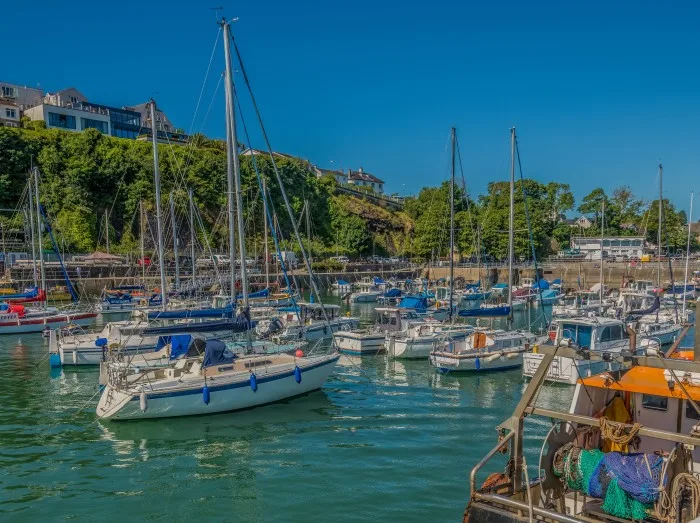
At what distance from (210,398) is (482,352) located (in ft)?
43.1

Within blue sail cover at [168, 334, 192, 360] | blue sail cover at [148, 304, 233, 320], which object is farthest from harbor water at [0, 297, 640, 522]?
blue sail cover at [148, 304, 233, 320]

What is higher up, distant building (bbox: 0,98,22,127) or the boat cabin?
distant building (bbox: 0,98,22,127)

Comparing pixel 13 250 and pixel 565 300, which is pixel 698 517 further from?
pixel 13 250

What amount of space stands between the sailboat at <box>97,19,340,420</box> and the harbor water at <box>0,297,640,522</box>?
17.2 inches

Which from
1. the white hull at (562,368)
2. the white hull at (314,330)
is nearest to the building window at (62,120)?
the white hull at (314,330)

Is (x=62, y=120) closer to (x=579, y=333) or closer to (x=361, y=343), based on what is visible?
(x=361, y=343)

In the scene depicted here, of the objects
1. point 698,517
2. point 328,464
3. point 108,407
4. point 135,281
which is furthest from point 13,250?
point 698,517

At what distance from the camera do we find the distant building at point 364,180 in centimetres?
15845

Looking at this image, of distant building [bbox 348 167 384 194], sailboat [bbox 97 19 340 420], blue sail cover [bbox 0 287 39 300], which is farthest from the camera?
distant building [bbox 348 167 384 194]

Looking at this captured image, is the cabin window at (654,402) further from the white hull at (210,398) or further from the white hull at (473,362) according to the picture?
the white hull at (473,362)

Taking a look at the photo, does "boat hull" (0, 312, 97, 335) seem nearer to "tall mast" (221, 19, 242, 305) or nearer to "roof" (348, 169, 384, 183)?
"tall mast" (221, 19, 242, 305)

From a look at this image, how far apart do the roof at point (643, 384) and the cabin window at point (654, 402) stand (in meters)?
0.37

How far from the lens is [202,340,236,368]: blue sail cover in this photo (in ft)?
68.1

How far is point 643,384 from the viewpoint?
363 inches
